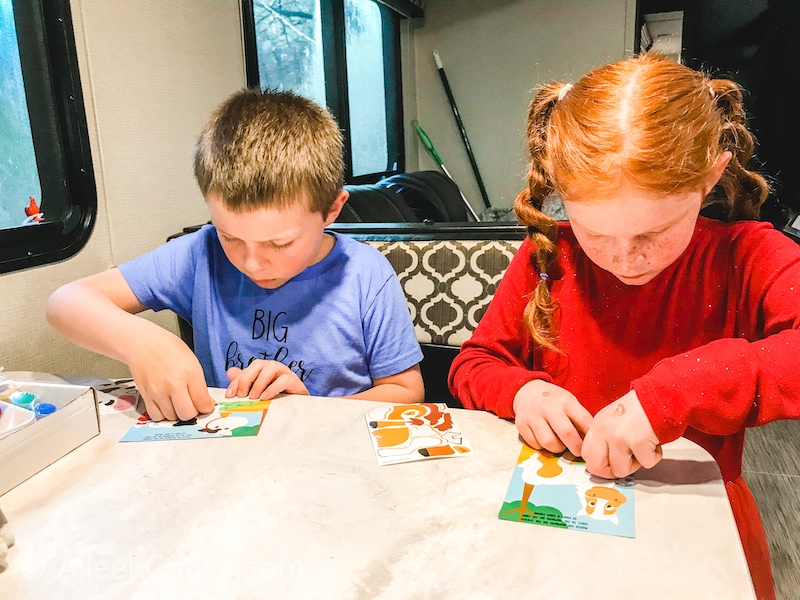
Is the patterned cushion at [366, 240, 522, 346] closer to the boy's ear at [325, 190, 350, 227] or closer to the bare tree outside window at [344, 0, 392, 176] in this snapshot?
the boy's ear at [325, 190, 350, 227]

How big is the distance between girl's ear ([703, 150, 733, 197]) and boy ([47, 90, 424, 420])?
588 mm

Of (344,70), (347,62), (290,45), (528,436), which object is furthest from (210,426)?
(347,62)

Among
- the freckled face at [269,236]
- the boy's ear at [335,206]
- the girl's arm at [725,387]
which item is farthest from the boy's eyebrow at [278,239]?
the girl's arm at [725,387]

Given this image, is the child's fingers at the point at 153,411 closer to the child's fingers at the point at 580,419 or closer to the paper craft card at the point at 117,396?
the paper craft card at the point at 117,396

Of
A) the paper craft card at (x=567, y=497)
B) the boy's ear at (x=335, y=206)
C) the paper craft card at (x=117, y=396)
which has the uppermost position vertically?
the boy's ear at (x=335, y=206)

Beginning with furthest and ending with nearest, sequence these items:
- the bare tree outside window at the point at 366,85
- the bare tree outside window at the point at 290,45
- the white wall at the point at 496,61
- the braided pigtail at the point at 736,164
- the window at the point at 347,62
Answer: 1. the white wall at the point at 496,61
2. the bare tree outside window at the point at 366,85
3. the window at the point at 347,62
4. the bare tree outside window at the point at 290,45
5. the braided pigtail at the point at 736,164

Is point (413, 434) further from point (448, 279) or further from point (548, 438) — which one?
point (448, 279)

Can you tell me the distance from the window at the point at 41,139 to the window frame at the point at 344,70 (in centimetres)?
67

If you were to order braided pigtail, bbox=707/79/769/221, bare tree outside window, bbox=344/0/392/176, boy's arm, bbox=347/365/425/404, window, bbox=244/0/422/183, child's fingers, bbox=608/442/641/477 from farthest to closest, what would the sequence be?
bare tree outside window, bbox=344/0/392/176 < window, bbox=244/0/422/183 < boy's arm, bbox=347/365/425/404 < braided pigtail, bbox=707/79/769/221 < child's fingers, bbox=608/442/641/477

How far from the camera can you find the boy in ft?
3.11

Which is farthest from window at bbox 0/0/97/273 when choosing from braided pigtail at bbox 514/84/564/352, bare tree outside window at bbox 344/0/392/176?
bare tree outside window at bbox 344/0/392/176

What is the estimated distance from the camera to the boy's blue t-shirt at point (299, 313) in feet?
3.81

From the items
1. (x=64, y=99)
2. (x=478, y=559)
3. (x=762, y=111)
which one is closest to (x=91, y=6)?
(x=64, y=99)

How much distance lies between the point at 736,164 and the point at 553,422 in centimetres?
51
